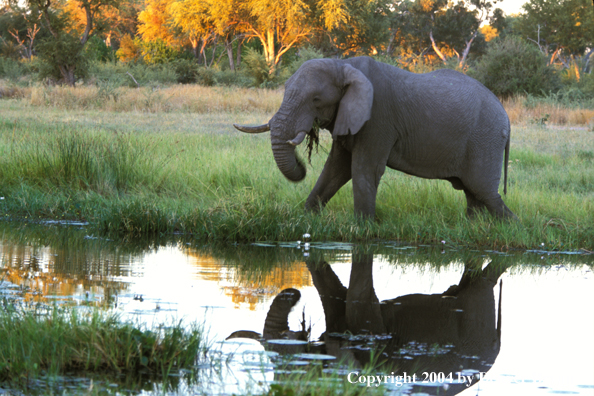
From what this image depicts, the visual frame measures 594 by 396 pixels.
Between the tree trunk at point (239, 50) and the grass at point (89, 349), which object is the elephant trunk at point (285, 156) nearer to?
the grass at point (89, 349)

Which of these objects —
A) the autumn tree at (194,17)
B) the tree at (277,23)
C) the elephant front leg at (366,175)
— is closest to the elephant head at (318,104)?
the elephant front leg at (366,175)

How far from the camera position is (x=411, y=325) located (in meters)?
4.61

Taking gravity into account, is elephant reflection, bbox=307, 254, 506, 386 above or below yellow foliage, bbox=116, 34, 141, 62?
below

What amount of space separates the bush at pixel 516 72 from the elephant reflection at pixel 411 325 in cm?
2109

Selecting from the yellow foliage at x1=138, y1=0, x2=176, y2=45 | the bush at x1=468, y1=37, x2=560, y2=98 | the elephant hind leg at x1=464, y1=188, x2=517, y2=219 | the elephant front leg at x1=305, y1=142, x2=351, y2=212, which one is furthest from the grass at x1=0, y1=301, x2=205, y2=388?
the yellow foliage at x1=138, y1=0, x2=176, y2=45

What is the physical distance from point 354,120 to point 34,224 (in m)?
3.68

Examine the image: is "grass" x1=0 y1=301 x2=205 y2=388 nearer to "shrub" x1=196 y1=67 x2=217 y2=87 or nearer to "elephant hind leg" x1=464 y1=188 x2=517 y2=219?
"elephant hind leg" x1=464 y1=188 x2=517 y2=219

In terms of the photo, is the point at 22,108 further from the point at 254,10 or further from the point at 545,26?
the point at 545,26

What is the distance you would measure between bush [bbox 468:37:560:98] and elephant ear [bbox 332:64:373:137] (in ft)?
64.4

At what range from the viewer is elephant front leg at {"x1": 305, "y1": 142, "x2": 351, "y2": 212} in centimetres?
773

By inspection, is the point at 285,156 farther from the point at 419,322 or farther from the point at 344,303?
the point at 419,322

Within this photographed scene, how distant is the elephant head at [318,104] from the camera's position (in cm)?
697

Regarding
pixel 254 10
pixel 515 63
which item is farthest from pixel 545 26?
pixel 515 63

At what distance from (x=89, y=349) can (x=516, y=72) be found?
24.4m
